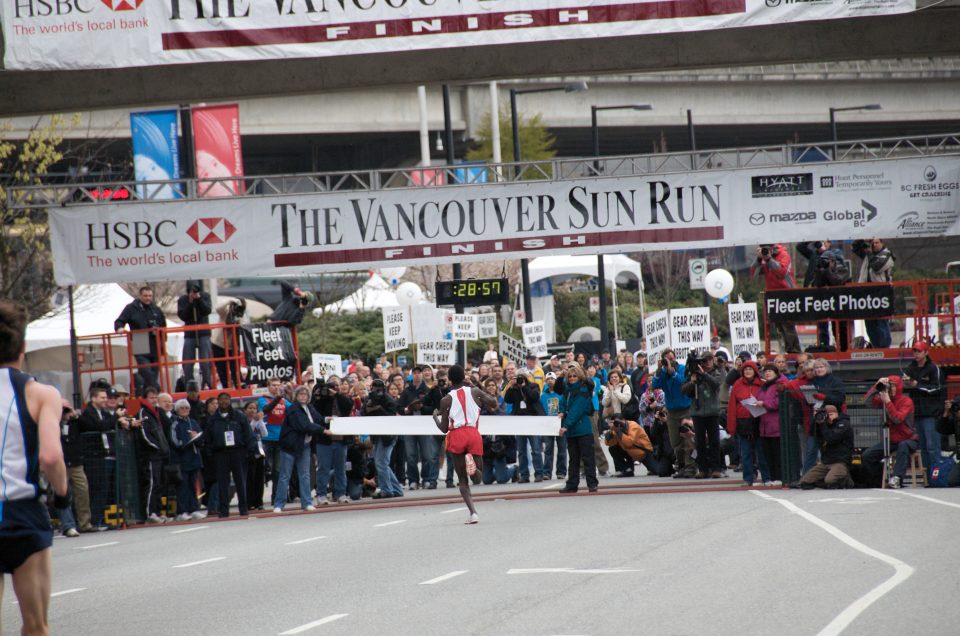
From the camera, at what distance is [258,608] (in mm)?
10055

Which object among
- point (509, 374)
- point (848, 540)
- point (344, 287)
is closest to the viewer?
point (848, 540)

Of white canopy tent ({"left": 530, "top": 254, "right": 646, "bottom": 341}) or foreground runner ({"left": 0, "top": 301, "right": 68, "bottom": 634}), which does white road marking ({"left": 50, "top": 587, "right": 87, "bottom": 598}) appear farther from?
white canopy tent ({"left": 530, "top": 254, "right": 646, "bottom": 341})

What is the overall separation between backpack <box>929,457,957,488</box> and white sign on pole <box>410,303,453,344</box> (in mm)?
15247

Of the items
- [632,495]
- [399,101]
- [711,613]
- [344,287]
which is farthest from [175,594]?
[399,101]

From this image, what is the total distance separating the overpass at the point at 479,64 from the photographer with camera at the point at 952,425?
4.95 metres

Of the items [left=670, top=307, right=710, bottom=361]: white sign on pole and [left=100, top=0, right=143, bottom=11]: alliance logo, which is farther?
[left=670, top=307, right=710, bottom=361]: white sign on pole

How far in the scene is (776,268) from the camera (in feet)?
71.7

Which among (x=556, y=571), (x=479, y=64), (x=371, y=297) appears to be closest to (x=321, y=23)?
(x=479, y=64)

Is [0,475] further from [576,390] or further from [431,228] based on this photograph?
[431,228]

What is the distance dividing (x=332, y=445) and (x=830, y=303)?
7.94m

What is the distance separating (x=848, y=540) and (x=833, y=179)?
10.3m

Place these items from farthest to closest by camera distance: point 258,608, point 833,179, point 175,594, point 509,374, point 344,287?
point 344,287
point 509,374
point 833,179
point 175,594
point 258,608

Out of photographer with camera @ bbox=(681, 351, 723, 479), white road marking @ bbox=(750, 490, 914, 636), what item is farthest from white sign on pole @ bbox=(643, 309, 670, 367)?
white road marking @ bbox=(750, 490, 914, 636)

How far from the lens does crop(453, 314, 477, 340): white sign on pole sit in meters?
31.7
